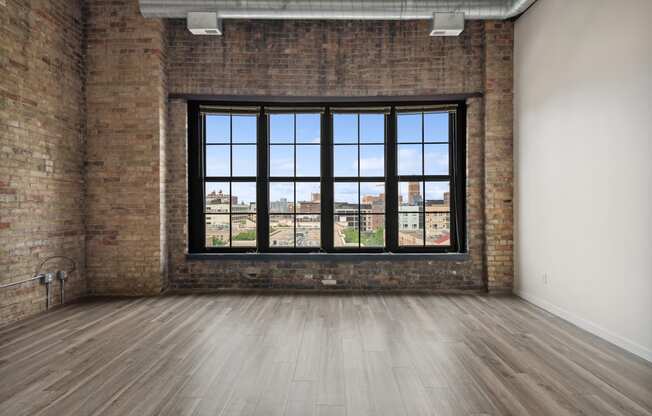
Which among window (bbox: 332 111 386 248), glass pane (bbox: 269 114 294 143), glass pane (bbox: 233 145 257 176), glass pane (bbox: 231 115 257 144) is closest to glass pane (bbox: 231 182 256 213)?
glass pane (bbox: 233 145 257 176)

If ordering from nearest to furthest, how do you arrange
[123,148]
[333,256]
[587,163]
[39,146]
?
[587,163] < [39,146] < [123,148] < [333,256]

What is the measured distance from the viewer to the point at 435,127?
5.34 meters

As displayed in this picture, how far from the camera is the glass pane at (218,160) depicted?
213 inches

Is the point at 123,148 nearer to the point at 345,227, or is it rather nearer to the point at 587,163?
the point at 345,227

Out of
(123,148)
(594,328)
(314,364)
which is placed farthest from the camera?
(123,148)

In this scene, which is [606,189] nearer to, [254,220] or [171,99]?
[254,220]

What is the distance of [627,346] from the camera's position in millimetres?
3164

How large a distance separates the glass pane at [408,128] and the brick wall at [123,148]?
345 centimetres

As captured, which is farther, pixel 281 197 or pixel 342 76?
pixel 281 197

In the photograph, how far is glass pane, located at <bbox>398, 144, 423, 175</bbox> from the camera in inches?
211

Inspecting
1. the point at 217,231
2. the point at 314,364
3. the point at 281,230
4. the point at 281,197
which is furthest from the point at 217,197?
the point at 314,364

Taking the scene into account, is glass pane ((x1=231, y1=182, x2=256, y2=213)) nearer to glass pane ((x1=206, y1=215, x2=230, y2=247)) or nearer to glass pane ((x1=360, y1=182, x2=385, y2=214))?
glass pane ((x1=206, y1=215, x2=230, y2=247))

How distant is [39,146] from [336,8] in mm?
3799

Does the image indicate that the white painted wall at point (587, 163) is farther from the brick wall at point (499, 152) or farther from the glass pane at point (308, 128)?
the glass pane at point (308, 128)
